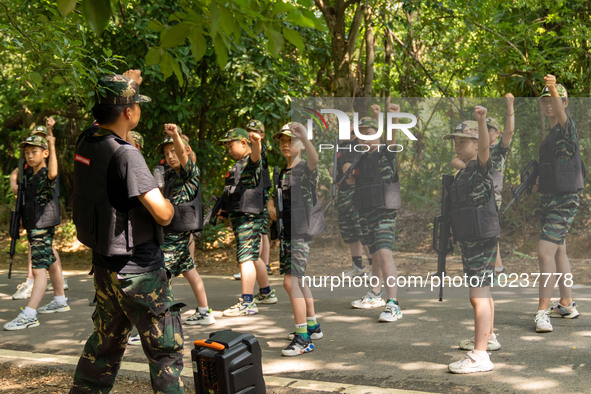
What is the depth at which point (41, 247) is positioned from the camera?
7180 mm

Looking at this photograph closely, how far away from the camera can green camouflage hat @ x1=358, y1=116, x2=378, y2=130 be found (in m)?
5.94

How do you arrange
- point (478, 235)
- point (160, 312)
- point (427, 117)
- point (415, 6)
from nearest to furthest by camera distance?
point (160, 312) → point (478, 235) → point (427, 117) → point (415, 6)

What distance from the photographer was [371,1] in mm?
10969

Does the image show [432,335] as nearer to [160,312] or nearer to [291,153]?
[291,153]

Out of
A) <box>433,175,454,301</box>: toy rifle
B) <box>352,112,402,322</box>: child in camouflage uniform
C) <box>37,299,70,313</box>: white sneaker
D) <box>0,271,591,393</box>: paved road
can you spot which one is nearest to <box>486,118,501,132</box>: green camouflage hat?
<box>433,175,454,301</box>: toy rifle

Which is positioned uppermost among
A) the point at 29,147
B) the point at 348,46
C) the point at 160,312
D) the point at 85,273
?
the point at 348,46

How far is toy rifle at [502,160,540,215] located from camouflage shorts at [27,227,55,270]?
4736mm

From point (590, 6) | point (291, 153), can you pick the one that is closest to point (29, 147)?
point (291, 153)

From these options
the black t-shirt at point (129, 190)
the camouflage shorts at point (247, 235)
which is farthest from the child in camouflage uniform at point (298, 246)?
the black t-shirt at point (129, 190)

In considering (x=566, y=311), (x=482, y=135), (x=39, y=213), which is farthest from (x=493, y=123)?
(x=39, y=213)

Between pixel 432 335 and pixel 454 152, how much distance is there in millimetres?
1735

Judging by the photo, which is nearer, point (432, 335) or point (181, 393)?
point (181, 393)

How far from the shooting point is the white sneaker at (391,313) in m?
6.47

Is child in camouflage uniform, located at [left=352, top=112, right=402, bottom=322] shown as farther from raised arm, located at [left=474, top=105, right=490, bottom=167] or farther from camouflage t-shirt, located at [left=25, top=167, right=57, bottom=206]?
camouflage t-shirt, located at [left=25, top=167, right=57, bottom=206]
